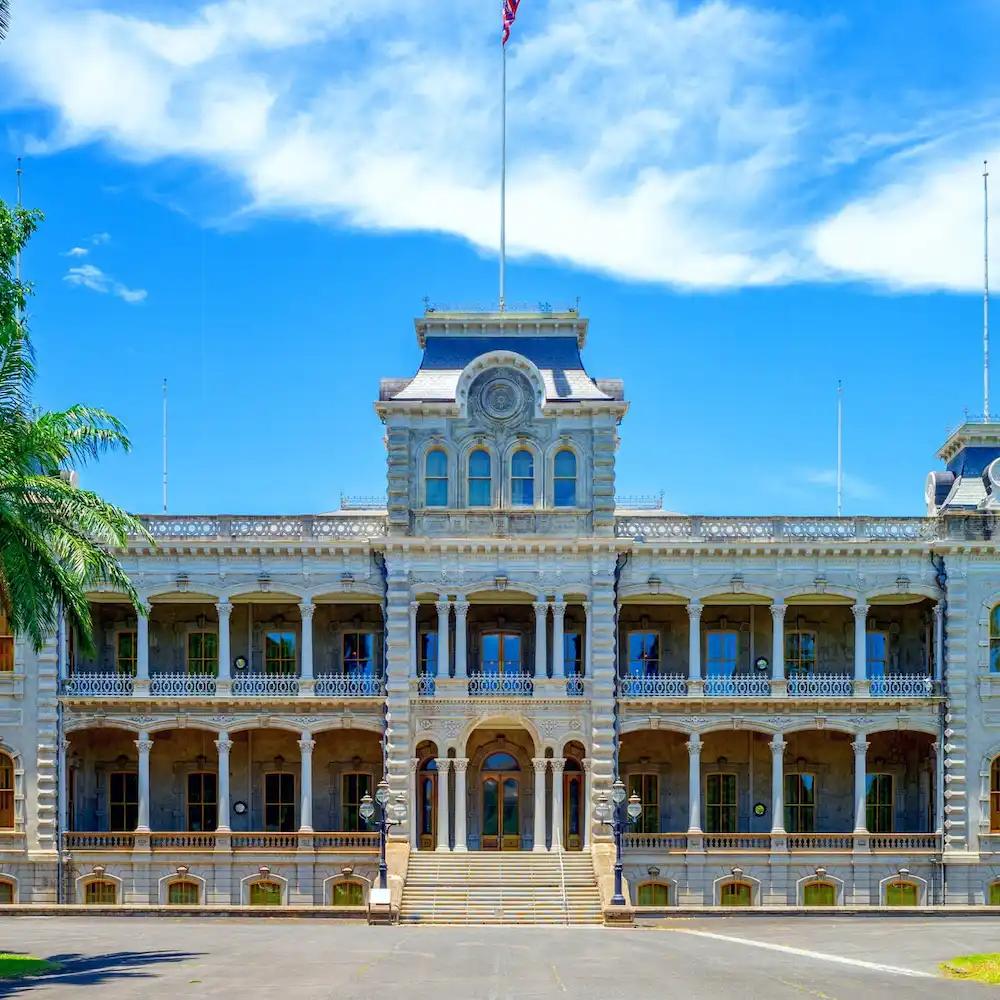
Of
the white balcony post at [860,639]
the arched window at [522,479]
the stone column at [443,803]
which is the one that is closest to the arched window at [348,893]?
the stone column at [443,803]

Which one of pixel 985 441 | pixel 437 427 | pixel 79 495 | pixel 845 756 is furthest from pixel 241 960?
pixel 985 441

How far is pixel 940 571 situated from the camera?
48.1 m

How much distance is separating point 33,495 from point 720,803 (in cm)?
2609

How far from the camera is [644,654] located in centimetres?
5056

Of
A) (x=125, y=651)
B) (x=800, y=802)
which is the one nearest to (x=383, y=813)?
(x=125, y=651)

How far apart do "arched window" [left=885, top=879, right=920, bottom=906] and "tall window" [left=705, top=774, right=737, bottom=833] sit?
526 cm

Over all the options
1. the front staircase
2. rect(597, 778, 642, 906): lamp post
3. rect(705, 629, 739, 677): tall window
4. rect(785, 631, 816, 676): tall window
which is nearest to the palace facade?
the front staircase

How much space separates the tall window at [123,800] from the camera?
50281mm

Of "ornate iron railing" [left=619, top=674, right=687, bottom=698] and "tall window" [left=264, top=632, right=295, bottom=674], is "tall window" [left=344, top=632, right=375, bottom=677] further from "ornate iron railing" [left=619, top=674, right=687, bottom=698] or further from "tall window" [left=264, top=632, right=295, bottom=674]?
"ornate iron railing" [left=619, top=674, right=687, bottom=698]

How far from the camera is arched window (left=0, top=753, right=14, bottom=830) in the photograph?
47.6m

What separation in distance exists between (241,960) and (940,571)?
26.6 meters

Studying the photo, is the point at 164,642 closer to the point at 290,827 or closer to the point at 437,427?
the point at 290,827

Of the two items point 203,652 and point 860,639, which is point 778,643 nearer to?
point 860,639

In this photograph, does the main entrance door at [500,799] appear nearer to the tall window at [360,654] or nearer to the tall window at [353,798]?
the tall window at [353,798]
